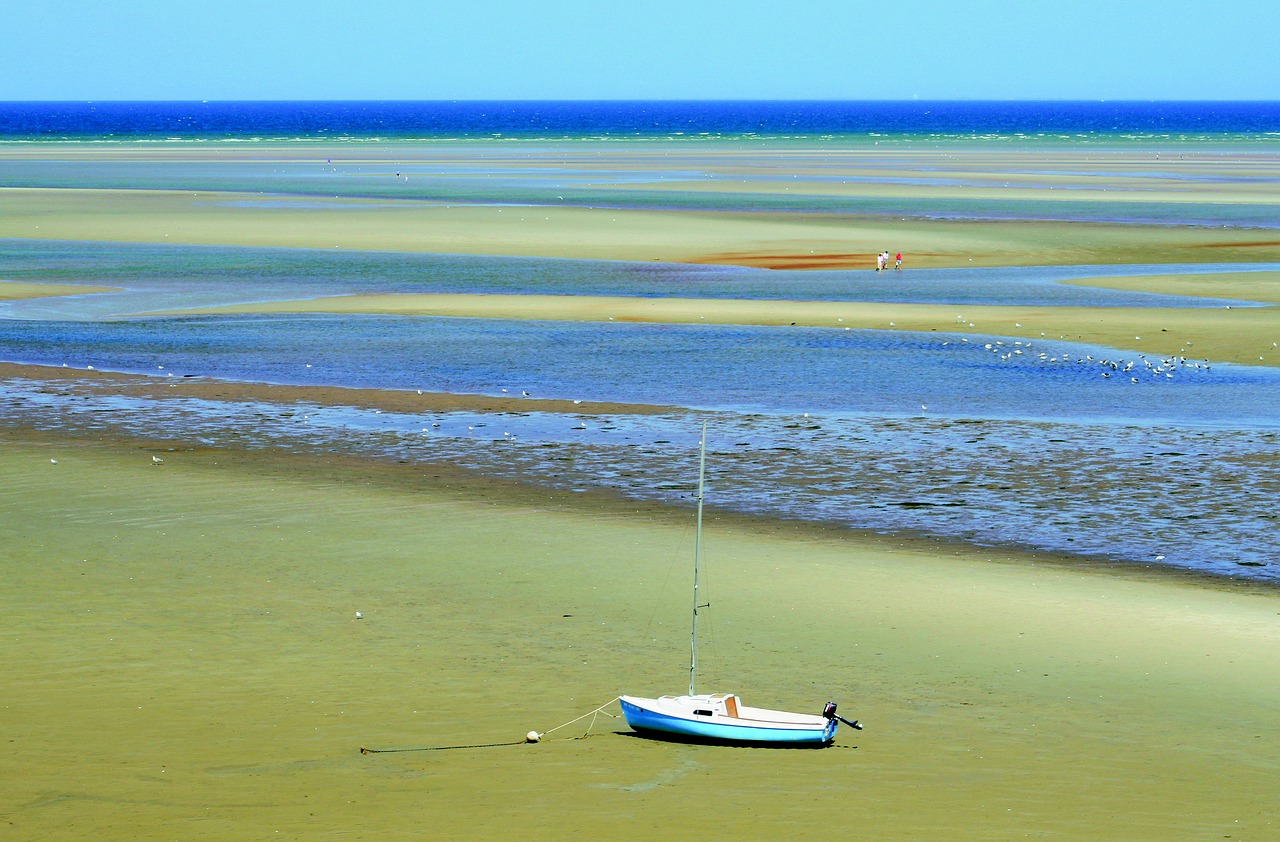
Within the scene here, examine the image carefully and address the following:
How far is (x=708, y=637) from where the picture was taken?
1348 centimetres

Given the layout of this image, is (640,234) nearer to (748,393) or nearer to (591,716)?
(748,393)

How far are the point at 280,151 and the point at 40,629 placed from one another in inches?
4904

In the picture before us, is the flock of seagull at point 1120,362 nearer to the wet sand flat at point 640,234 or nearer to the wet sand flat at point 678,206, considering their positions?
the wet sand flat at point 640,234

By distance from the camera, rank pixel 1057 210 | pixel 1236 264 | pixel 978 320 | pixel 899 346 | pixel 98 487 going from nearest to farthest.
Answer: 1. pixel 98 487
2. pixel 899 346
3. pixel 978 320
4. pixel 1236 264
5. pixel 1057 210

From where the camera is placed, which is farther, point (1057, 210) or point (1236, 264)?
point (1057, 210)

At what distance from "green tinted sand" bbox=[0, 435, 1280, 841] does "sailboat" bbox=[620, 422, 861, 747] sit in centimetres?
13

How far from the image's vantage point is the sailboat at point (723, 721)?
35.1 ft

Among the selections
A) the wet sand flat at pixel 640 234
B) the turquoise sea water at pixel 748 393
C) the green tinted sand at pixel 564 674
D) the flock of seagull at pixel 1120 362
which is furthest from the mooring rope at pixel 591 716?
the wet sand flat at pixel 640 234

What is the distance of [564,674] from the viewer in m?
12.5

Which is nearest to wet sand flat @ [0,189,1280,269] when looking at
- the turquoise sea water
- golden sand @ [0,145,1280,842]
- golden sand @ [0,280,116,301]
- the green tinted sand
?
the turquoise sea water

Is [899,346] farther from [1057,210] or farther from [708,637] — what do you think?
[1057,210]

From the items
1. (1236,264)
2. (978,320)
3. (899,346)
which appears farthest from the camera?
(1236,264)

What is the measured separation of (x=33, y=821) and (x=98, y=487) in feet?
33.1

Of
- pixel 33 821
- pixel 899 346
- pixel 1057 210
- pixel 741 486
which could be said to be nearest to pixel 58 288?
pixel 899 346
